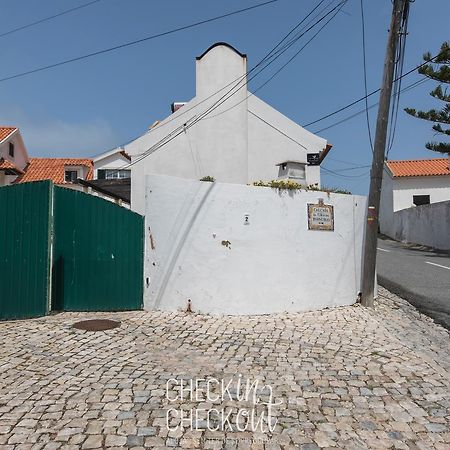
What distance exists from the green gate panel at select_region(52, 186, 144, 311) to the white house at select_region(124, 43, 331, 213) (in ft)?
20.9

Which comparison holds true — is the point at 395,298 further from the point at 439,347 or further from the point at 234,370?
the point at 234,370

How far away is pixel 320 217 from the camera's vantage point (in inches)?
301

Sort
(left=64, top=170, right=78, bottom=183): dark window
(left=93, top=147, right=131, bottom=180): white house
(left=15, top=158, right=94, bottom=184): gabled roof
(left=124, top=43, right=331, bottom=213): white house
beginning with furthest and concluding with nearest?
(left=64, top=170, right=78, bottom=183): dark window, (left=15, top=158, right=94, bottom=184): gabled roof, (left=93, top=147, right=131, bottom=180): white house, (left=124, top=43, right=331, bottom=213): white house

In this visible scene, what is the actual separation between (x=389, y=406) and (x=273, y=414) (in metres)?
1.16

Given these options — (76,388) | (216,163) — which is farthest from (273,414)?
(216,163)

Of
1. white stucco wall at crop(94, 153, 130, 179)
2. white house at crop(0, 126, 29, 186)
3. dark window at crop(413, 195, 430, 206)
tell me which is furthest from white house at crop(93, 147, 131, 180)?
dark window at crop(413, 195, 430, 206)

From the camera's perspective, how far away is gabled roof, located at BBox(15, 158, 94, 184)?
28.8 meters

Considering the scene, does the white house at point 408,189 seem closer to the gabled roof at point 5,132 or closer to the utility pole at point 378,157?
the utility pole at point 378,157

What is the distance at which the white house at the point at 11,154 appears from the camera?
2395 cm

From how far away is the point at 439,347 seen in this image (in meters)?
5.88

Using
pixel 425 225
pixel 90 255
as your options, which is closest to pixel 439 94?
pixel 425 225

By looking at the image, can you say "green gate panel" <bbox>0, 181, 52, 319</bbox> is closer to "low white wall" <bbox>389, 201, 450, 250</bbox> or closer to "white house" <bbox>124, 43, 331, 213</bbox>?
"white house" <bbox>124, 43, 331, 213</bbox>

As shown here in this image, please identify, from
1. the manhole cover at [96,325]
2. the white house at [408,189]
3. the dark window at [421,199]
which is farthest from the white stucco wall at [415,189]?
the manhole cover at [96,325]

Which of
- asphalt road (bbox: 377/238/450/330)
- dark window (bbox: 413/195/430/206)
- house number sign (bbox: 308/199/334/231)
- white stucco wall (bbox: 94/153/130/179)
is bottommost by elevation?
asphalt road (bbox: 377/238/450/330)
